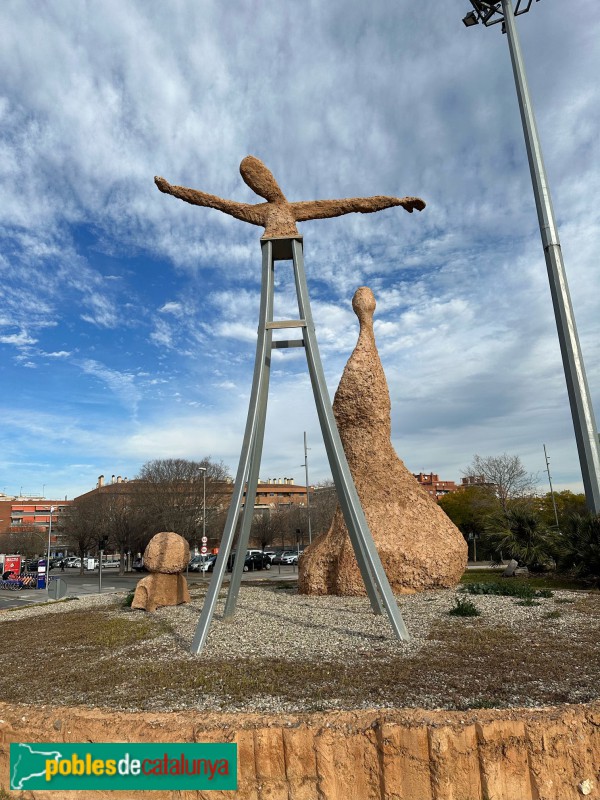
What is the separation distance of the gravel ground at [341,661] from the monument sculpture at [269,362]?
0.63 metres

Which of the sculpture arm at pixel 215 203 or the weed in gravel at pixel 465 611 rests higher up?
the sculpture arm at pixel 215 203

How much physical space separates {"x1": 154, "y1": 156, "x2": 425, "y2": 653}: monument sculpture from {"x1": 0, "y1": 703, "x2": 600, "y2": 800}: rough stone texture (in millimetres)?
3712

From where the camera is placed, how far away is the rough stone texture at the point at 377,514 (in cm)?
1209

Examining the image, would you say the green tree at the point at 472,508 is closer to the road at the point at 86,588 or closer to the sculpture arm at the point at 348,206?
the road at the point at 86,588

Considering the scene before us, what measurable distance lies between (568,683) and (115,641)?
6.14 meters

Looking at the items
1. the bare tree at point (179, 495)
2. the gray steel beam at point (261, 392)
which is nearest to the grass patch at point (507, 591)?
the gray steel beam at point (261, 392)

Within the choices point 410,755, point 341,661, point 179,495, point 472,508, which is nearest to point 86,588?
point 179,495

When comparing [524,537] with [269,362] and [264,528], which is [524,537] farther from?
[264,528]

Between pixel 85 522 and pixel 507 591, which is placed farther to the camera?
pixel 85 522

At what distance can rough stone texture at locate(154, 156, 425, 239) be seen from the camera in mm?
8852

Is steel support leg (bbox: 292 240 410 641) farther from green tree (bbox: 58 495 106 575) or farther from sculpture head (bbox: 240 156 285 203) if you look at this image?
green tree (bbox: 58 495 106 575)

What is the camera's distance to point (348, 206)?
8.95 meters

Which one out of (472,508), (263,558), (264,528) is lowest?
(263,558)

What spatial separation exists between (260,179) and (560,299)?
7491mm
